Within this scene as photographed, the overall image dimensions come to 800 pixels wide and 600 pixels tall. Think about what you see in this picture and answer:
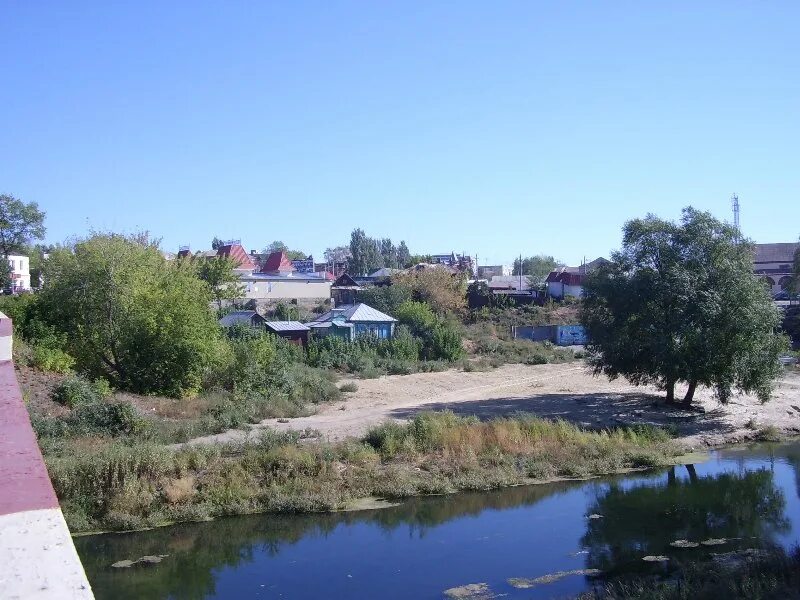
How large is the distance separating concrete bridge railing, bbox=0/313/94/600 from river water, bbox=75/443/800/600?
41.4 ft

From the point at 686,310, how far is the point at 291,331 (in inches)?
1011

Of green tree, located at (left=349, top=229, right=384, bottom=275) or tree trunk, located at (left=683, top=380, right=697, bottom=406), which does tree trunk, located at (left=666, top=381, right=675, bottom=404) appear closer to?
tree trunk, located at (left=683, top=380, right=697, bottom=406)

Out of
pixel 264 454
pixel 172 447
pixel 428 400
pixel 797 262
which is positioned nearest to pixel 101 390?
pixel 172 447

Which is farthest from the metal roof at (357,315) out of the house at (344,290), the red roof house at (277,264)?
the red roof house at (277,264)

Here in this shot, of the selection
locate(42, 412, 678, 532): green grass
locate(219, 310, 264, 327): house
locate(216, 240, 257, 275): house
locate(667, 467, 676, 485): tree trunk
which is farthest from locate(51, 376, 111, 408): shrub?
locate(216, 240, 257, 275): house

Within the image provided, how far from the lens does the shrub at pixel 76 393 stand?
27516 millimetres

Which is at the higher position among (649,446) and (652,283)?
(652,283)

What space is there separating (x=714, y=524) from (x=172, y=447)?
53.6ft

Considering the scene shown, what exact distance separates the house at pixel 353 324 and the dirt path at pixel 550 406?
7.04m

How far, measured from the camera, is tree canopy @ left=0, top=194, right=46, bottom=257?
73250 mm

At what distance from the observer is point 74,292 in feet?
108

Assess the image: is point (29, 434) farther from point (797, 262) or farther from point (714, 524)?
point (797, 262)

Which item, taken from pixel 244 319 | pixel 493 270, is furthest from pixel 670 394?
pixel 493 270

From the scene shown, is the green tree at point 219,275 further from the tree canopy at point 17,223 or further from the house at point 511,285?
the house at point 511,285
